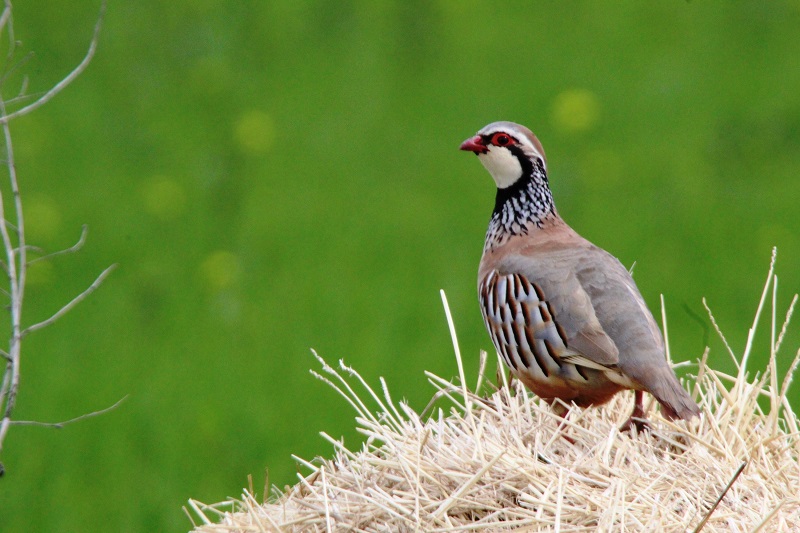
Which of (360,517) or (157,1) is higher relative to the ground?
(157,1)

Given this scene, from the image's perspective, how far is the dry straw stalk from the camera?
350 cm

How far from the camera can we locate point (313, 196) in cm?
1073

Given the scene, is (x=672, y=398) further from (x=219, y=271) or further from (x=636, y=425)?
(x=219, y=271)

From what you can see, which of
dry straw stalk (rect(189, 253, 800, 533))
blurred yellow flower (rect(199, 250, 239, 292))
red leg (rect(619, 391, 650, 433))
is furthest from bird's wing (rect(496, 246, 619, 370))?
blurred yellow flower (rect(199, 250, 239, 292))

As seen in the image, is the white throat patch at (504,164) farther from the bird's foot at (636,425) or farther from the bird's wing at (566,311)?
the bird's foot at (636,425)

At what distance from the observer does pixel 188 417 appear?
8.23 meters

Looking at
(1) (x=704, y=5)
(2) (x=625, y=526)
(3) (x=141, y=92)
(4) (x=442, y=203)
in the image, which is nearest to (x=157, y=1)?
(3) (x=141, y=92)

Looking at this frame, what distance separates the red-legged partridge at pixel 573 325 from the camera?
439cm

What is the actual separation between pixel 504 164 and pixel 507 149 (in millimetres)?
88

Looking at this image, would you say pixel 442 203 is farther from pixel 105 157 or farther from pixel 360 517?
pixel 360 517

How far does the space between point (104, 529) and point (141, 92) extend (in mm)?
5652

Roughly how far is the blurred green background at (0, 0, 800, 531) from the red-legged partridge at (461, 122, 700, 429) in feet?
9.57

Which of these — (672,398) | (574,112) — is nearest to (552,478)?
(672,398)

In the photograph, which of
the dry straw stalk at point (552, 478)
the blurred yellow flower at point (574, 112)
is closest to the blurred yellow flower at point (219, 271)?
the blurred yellow flower at point (574, 112)
